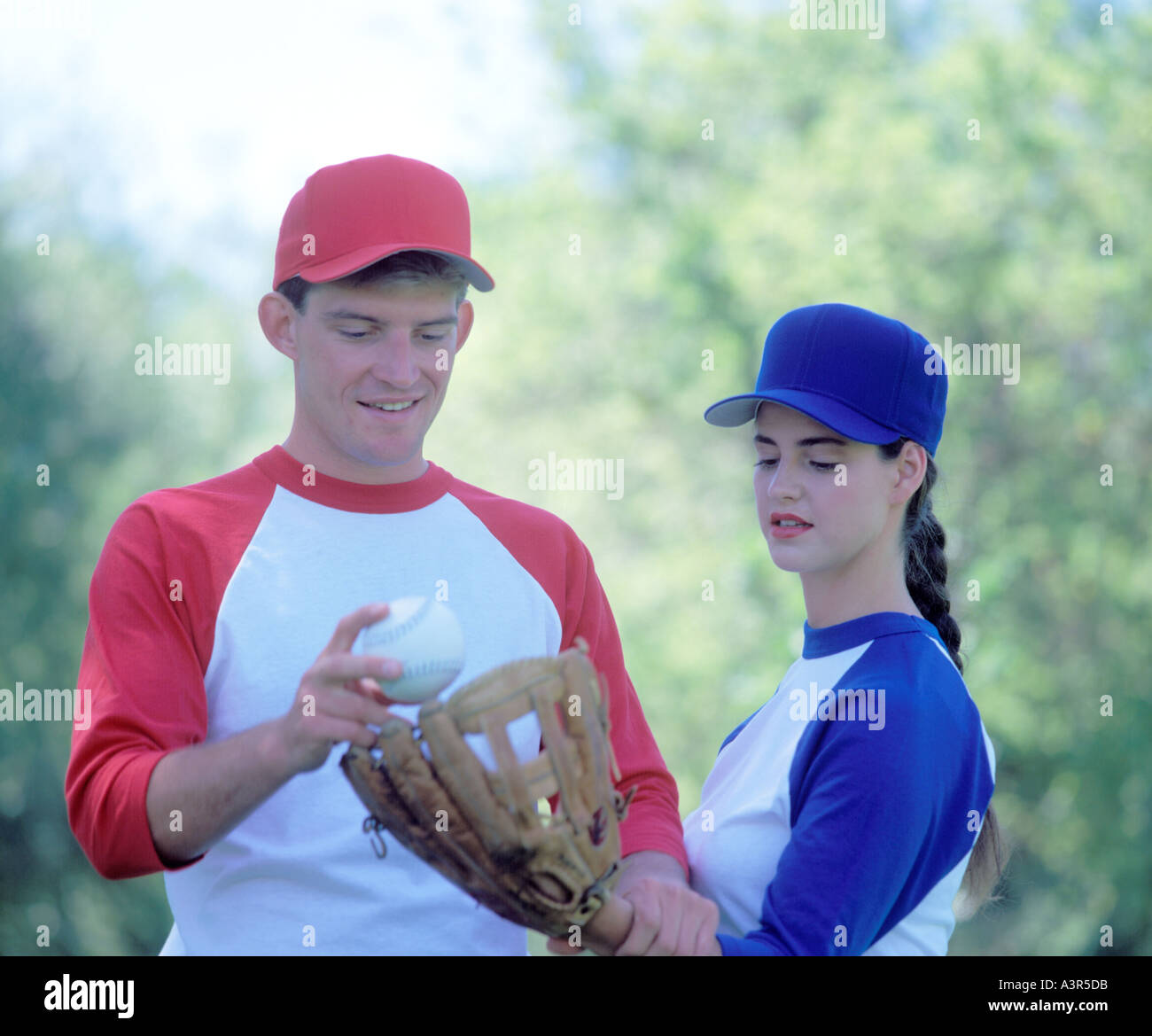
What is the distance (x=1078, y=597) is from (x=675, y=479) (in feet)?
14.6

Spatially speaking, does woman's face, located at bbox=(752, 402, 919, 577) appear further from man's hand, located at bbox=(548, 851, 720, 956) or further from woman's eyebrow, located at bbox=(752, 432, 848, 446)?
man's hand, located at bbox=(548, 851, 720, 956)

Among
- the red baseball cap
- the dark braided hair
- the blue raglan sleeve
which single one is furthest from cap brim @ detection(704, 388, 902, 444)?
the red baseball cap

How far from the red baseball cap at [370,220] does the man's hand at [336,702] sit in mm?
754

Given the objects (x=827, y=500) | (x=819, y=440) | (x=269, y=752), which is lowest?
(x=269, y=752)

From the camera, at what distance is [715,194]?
47.9 ft

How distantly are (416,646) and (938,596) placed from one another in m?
1.24

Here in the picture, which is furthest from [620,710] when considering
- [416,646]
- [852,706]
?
[416,646]

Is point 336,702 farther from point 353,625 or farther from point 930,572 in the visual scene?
point 930,572

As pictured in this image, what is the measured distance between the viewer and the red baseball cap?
7.16ft

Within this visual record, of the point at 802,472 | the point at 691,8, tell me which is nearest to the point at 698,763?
the point at 691,8

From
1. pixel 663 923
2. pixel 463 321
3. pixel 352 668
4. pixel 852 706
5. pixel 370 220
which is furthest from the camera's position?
pixel 463 321

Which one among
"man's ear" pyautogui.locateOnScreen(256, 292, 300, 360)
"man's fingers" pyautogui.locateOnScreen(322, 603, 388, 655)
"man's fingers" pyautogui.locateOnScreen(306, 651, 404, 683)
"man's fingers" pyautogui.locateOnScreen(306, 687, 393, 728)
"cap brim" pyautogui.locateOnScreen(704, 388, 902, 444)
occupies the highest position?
"man's ear" pyautogui.locateOnScreen(256, 292, 300, 360)

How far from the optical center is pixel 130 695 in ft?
6.36

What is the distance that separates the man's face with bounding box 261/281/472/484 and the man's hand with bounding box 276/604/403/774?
608 mm
